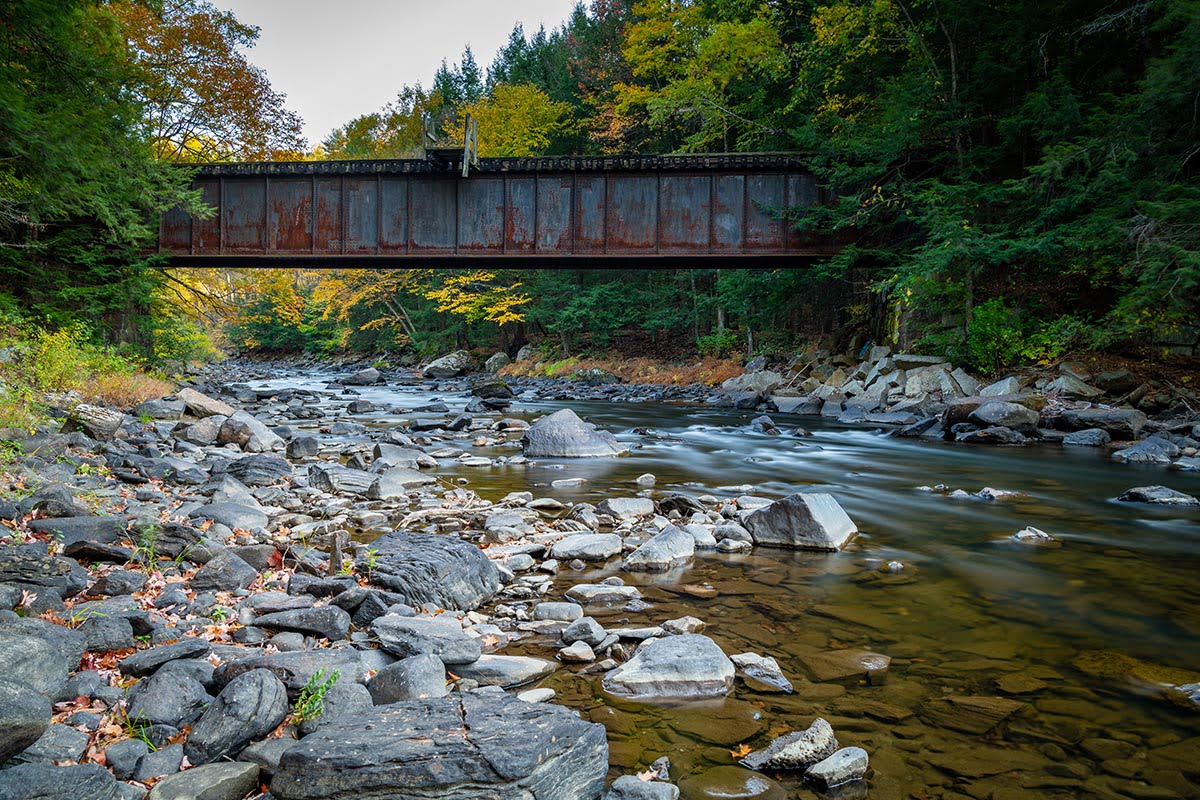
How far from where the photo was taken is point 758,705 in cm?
323

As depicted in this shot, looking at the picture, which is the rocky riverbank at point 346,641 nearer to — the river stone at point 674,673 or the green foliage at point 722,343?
the river stone at point 674,673

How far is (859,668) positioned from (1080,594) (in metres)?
2.48

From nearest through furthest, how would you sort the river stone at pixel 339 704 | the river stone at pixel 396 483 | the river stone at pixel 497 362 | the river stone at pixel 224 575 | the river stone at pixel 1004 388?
1. the river stone at pixel 339 704
2. the river stone at pixel 224 575
3. the river stone at pixel 396 483
4. the river stone at pixel 1004 388
5. the river stone at pixel 497 362

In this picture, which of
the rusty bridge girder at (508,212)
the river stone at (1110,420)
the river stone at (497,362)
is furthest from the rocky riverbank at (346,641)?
the river stone at (497,362)

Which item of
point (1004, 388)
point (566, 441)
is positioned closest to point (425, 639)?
point (566, 441)

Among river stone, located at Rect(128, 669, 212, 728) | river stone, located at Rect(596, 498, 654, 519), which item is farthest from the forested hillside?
river stone, located at Rect(128, 669, 212, 728)

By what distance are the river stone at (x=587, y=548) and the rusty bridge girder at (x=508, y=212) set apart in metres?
16.2

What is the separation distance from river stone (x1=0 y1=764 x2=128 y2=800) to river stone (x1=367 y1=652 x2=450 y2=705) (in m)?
0.99

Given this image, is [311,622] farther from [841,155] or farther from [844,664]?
[841,155]

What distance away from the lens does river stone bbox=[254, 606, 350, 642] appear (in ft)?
11.8

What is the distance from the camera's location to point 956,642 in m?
4.02

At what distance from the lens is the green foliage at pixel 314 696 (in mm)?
2732

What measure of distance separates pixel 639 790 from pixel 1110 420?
562 inches

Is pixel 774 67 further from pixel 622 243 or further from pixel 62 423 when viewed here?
pixel 62 423
